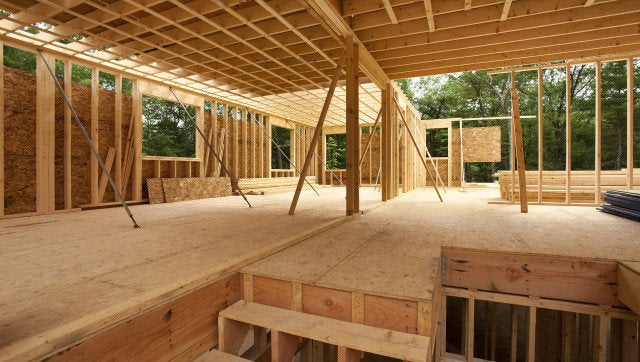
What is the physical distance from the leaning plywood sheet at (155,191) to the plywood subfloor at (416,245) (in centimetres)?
580

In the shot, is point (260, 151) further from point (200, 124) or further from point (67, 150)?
point (67, 150)

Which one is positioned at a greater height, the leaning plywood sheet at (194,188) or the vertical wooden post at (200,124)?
the vertical wooden post at (200,124)

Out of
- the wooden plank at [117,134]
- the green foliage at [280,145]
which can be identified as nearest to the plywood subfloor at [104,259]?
the wooden plank at [117,134]

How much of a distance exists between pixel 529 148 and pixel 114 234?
28307mm

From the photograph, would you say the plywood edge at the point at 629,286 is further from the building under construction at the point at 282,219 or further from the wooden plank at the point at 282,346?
the wooden plank at the point at 282,346

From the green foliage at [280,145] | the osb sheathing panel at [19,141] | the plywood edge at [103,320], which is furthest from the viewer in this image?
the green foliage at [280,145]

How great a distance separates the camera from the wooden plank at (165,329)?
141 cm

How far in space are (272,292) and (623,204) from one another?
20.2 ft

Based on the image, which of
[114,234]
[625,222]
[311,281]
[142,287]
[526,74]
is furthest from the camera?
[526,74]

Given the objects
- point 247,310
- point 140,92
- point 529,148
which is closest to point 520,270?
point 247,310

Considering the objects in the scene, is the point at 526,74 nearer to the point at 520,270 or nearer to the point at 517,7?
the point at 517,7

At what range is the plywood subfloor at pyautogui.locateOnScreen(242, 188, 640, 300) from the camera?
6.95 ft

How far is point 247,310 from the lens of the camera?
6.80ft

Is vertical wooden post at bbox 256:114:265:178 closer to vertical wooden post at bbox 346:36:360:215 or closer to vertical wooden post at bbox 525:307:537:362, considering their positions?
vertical wooden post at bbox 346:36:360:215
